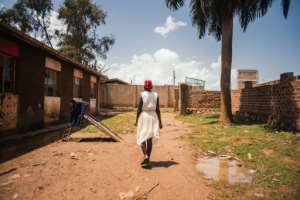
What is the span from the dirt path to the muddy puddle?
0.25 m

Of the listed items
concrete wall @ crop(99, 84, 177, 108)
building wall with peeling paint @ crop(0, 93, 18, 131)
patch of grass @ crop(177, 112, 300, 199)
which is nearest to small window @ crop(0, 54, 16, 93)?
building wall with peeling paint @ crop(0, 93, 18, 131)

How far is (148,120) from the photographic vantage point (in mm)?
4734

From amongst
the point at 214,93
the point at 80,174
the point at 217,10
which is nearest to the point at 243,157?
the point at 80,174

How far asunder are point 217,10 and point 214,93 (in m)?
8.74

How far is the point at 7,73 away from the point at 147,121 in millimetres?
5818

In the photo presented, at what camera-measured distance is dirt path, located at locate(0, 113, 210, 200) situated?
11.0 feet

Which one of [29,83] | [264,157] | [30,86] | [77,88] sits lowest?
[264,157]

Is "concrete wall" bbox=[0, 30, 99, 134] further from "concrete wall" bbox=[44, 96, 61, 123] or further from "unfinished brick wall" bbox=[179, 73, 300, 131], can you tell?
"unfinished brick wall" bbox=[179, 73, 300, 131]

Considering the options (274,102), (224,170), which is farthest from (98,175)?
(274,102)

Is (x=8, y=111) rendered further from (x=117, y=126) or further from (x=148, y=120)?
(x=148, y=120)

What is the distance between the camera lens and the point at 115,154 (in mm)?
5824

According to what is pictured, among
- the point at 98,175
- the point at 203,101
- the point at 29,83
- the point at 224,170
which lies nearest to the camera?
the point at 98,175

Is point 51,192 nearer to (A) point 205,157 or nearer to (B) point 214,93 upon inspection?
(A) point 205,157

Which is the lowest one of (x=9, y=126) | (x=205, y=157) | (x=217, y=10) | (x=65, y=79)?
(x=205, y=157)
